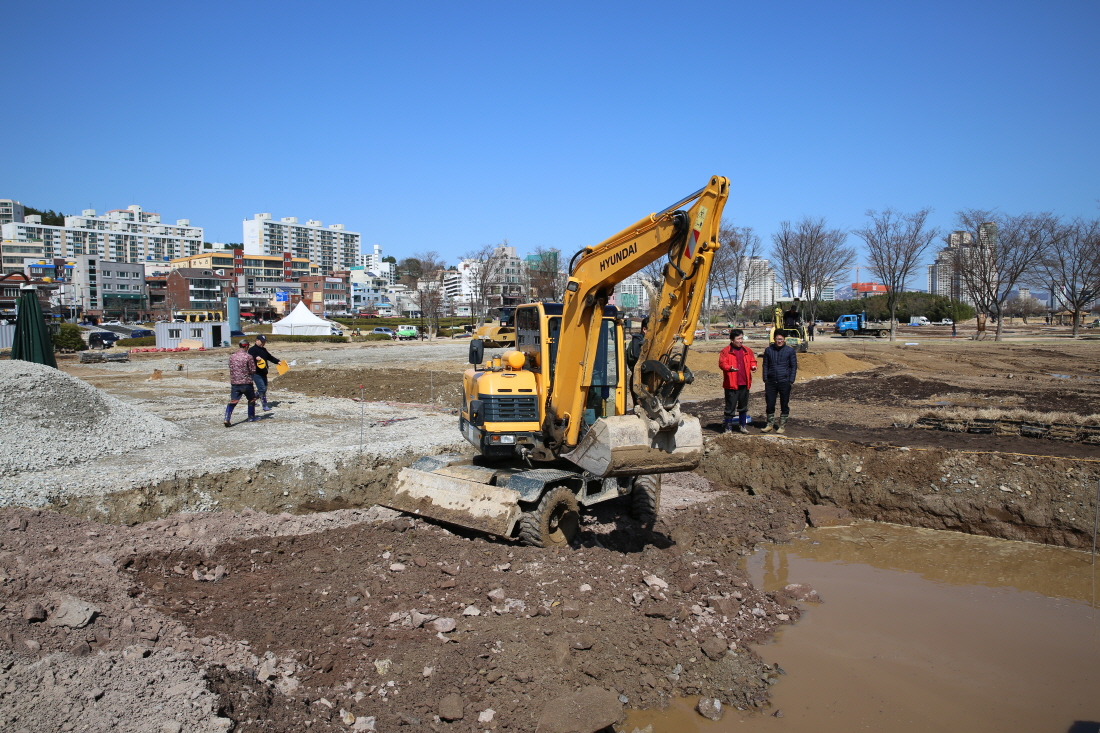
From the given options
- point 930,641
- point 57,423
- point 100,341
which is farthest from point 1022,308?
point 57,423

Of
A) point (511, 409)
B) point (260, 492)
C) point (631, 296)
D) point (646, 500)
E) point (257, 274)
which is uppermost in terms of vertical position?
point (257, 274)

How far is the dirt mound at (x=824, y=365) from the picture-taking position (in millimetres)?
23156

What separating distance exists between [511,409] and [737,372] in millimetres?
5753

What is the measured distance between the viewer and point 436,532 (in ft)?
24.0

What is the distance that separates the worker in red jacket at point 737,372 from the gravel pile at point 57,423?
9.32 m

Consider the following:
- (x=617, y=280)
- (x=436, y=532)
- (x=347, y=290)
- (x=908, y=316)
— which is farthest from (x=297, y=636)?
(x=347, y=290)

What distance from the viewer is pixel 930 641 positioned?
598 centimetres

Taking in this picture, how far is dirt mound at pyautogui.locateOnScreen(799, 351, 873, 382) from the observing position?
76.0 feet

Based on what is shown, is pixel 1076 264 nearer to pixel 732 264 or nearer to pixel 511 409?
pixel 732 264

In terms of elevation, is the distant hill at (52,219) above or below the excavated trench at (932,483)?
above

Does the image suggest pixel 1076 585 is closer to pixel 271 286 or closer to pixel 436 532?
pixel 436 532

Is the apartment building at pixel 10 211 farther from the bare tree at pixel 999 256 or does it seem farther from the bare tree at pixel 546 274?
the bare tree at pixel 999 256

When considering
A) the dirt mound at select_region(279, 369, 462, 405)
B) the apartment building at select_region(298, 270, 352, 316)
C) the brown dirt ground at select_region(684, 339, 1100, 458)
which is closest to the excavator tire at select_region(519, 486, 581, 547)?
the brown dirt ground at select_region(684, 339, 1100, 458)

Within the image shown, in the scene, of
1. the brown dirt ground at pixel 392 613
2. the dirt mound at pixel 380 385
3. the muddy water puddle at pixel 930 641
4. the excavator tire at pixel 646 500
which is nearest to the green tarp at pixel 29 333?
the dirt mound at pixel 380 385
